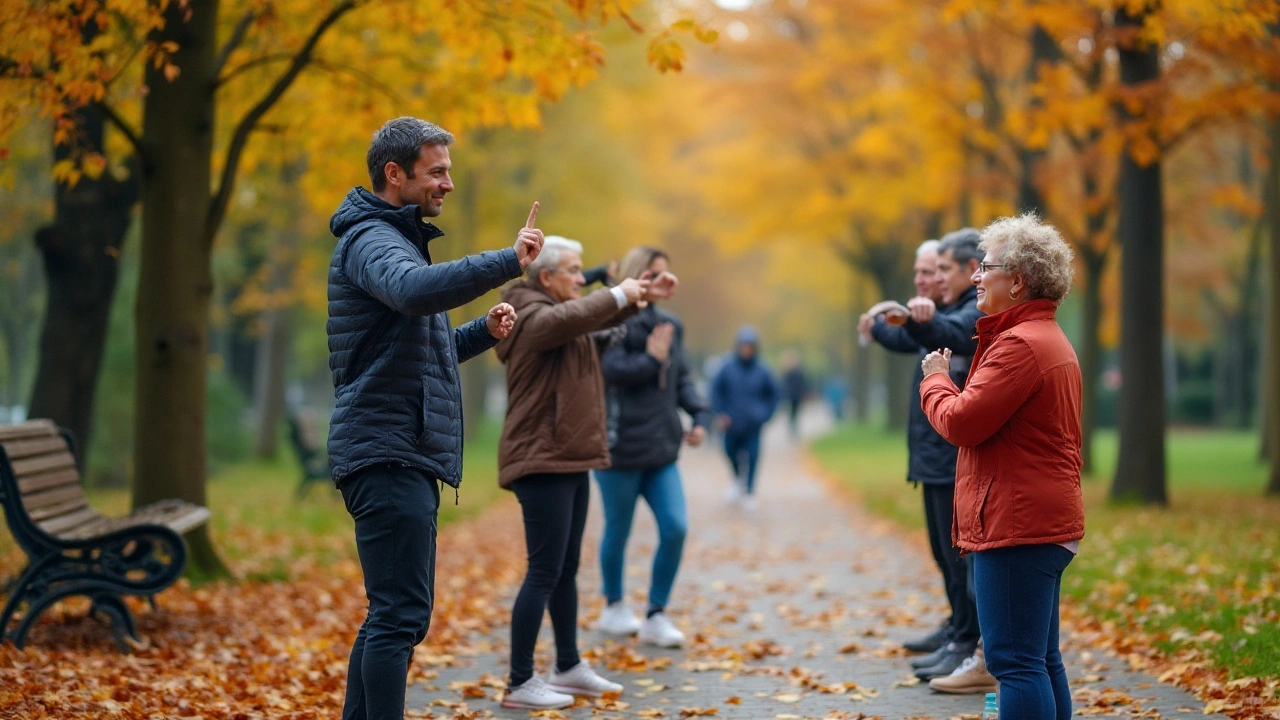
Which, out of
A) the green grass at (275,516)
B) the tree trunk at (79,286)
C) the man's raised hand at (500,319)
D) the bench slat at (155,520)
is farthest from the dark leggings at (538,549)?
the tree trunk at (79,286)

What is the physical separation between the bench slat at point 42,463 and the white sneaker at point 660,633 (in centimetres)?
335

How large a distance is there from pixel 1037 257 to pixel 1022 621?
1.16 meters

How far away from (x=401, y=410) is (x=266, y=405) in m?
19.7

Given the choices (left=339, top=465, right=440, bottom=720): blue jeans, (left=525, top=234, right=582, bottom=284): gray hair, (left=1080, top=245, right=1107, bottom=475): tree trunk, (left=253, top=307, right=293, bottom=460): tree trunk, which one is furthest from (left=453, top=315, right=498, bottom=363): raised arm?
(left=253, top=307, right=293, bottom=460): tree trunk

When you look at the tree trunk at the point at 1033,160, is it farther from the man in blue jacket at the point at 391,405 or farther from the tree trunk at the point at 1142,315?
the man in blue jacket at the point at 391,405

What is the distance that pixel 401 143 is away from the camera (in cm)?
431

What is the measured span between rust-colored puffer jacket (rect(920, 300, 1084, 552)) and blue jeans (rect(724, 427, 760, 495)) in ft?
37.1

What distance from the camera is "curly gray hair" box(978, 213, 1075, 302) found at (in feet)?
14.0

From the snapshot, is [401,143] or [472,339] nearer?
[401,143]

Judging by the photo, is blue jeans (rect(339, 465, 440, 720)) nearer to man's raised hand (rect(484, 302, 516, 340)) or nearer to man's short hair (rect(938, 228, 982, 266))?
man's raised hand (rect(484, 302, 516, 340))

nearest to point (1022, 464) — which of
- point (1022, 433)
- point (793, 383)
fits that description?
point (1022, 433)

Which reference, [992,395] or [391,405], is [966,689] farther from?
[391,405]

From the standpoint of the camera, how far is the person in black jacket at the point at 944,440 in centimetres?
626

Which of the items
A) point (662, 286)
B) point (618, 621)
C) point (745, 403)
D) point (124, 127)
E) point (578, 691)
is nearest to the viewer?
point (662, 286)
